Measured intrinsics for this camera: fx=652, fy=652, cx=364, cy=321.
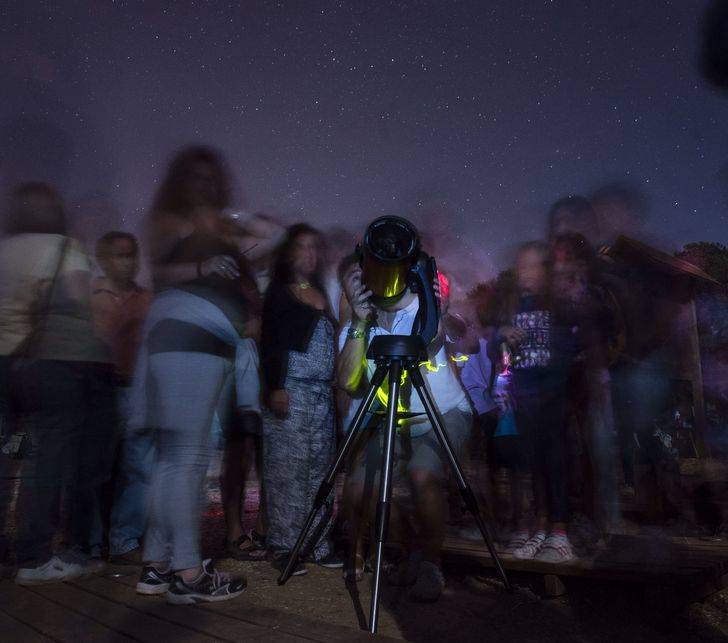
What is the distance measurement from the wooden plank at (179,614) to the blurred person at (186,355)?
0.08 metres

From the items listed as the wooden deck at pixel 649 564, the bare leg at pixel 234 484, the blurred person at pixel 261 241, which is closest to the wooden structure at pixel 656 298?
the wooden deck at pixel 649 564

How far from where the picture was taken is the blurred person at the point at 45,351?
108 inches

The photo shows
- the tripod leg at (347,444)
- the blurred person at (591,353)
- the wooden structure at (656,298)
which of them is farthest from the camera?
the wooden structure at (656,298)

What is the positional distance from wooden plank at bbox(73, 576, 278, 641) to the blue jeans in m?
0.82

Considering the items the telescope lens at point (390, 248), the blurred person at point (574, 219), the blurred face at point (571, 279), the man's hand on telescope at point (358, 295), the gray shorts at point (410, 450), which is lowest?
the gray shorts at point (410, 450)

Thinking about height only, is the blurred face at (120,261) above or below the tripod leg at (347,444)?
above

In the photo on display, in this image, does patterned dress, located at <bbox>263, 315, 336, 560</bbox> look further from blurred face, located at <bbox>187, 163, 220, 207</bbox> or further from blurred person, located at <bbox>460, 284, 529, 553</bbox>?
blurred face, located at <bbox>187, 163, 220, 207</bbox>

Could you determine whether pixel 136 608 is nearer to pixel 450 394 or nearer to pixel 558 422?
pixel 450 394

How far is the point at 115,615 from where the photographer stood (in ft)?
6.98

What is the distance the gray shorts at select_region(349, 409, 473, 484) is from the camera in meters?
3.07

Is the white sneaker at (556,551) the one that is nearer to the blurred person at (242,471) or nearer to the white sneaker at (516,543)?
the white sneaker at (516,543)

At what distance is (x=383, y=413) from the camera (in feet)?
9.94

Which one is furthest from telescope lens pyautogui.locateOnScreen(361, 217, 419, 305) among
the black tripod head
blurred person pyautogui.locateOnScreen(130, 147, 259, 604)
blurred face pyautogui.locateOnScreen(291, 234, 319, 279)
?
blurred face pyautogui.locateOnScreen(291, 234, 319, 279)

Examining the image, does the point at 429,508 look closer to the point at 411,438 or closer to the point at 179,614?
the point at 411,438
